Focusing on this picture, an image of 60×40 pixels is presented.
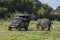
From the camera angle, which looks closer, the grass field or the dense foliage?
the grass field

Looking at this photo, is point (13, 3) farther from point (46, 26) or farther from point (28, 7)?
point (46, 26)

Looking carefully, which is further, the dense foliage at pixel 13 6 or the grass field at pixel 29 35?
the dense foliage at pixel 13 6

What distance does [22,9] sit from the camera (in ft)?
220

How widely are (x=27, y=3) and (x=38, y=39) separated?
177ft

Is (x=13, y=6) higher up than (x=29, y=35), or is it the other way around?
(x=13, y=6)

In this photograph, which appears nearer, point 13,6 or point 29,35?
point 29,35

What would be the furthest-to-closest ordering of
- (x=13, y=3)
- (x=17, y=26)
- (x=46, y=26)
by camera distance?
(x=13, y=3), (x=46, y=26), (x=17, y=26)

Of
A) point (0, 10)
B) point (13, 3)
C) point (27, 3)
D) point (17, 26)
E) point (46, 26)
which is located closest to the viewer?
point (17, 26)

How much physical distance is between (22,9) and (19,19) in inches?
1676

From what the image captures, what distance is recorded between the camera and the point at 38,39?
15.9 m

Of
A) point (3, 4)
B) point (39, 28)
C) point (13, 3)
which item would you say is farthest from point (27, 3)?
point (39, 28)

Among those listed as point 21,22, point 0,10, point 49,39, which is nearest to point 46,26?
point 21,22

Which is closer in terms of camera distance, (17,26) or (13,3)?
(17,26)

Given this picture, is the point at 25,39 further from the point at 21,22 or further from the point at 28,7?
the point at 28,7
